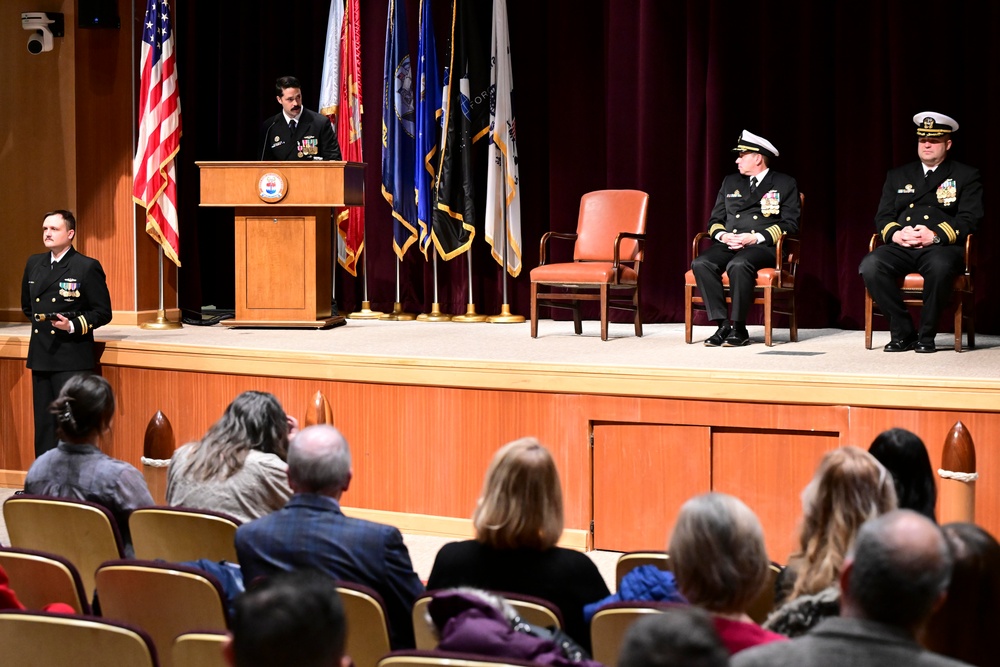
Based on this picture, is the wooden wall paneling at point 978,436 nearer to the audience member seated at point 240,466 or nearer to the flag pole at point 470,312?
the audience member seated at point 240,466

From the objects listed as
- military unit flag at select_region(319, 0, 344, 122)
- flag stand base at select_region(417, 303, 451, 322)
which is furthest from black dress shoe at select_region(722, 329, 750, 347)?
military unit flag at select_region(319, 0, 344, 122)

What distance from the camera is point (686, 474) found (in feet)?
16.5

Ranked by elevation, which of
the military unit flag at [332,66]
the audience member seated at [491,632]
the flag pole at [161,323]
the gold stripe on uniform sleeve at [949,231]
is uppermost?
the military unit flag at [332,66]

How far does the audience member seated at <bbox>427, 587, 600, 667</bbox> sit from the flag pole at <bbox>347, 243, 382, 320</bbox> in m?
6.08

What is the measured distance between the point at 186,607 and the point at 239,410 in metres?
1.02

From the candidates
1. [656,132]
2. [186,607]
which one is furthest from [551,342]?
[186,607]

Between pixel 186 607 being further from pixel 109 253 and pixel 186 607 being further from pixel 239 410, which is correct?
pixel 109 253

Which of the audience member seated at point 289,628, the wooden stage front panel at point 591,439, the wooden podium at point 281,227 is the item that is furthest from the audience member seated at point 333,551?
the wooden podium at point 281,227

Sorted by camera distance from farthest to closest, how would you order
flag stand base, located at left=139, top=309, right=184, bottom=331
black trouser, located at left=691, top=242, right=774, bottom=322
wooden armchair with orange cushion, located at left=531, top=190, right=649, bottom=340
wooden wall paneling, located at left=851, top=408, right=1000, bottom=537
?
flag stand base, located at left=139, top=309, right=184, bottom=331 < wooden armchair with orange cushion, located at left=531, top=190, right=649, bottom=340 < black trouser, located at left=691, top=242, right=774, bottom=322 < wooden wall paneling, located at left=851, top=408, right=1000, bottom=537

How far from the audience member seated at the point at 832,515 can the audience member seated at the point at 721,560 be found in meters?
0.33

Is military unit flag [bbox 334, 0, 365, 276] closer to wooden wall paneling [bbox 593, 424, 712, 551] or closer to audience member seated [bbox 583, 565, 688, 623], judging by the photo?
wooden wall paneling [bbox 593, 424, 712, 551]

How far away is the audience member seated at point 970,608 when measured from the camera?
199cm

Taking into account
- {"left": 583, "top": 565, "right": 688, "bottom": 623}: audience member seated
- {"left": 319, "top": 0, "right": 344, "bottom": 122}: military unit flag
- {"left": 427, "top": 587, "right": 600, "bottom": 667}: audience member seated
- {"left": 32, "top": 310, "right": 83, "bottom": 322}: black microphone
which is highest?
{"left": 319, "top": 0, "right": 344, "bottom": 122}: military unit flag

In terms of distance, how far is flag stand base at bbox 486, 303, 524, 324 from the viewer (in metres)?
7.94
